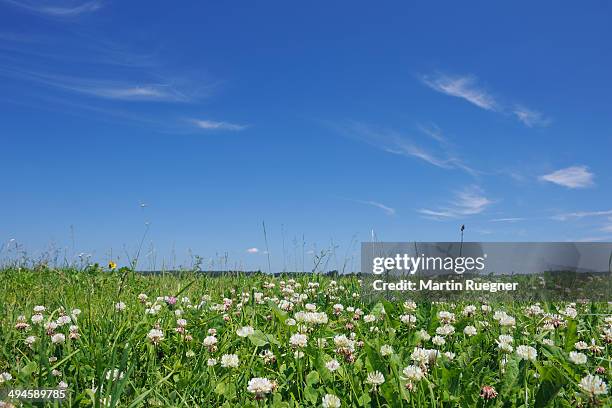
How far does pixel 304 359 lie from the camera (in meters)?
3.25

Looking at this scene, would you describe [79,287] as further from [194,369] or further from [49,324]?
[194,369]

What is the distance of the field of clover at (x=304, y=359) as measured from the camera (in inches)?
106

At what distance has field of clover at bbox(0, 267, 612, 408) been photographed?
106 inches

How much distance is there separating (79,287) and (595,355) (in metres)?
7.06

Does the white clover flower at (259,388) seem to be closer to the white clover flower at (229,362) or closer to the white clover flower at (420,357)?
the white clover flower at (229,362)

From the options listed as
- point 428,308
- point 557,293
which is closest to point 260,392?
point 428,308

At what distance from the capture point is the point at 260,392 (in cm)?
263

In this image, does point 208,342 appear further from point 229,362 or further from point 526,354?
point 526,354

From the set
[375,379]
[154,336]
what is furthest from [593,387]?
[154,336]

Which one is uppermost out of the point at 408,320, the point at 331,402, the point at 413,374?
the point at 408,320

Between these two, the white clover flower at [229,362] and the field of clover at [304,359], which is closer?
the field of clover at [304,359]

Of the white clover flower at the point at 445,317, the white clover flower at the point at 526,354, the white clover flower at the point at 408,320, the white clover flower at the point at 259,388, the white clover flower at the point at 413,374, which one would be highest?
the white clover flower at the point at 445,317

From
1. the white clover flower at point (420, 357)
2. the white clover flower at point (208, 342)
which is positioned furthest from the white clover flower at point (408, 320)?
the white clover flower at point (208, 342)

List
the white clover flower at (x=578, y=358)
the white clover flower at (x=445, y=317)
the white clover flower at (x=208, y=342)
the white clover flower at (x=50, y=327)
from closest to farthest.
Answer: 1. the white clover flower at (x=578, y=358)
2. the white clover flower at (x=208, y=342)
3. the white clover flower at (x=50, y=327)
4. the white clover flower at (x=445, y=317)
